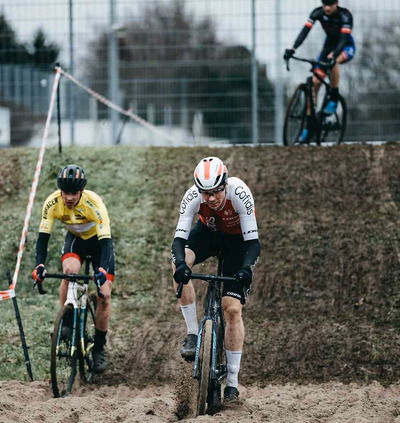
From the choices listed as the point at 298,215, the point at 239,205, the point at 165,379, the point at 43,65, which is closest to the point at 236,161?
the point at 298,215

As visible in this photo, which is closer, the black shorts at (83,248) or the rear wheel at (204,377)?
the rear wheel at (204,377)

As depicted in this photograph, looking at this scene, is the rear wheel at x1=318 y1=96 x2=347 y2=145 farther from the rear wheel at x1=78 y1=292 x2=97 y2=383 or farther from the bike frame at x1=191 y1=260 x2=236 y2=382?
the bike frame at x1=191 y1=260 x2=236 y2=382

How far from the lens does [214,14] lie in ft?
52.7

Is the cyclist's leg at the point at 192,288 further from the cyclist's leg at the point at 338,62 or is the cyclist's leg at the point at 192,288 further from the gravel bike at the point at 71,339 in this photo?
the cyclist's leg at the point at 338,62

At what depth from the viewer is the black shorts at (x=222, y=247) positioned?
7953 mm

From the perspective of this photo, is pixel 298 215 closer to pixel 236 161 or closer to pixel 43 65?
pixel 236 161

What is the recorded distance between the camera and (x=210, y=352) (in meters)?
7.34

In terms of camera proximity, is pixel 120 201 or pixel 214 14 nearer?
pixel 120 201

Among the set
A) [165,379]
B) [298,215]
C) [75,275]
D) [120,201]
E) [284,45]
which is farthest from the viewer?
[284,45]

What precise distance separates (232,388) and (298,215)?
17.9ft

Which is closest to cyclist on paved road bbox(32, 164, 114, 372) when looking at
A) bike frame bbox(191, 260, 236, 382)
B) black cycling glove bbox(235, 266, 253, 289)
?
bike frame bbox(191, 260, 236, 382)

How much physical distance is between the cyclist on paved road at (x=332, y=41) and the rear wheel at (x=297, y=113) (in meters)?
0.10

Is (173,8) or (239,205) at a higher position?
(173,8)

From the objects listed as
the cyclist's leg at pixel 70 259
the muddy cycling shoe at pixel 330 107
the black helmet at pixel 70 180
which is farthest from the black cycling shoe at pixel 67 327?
the muddy cycling shoe at pixel 330 107
